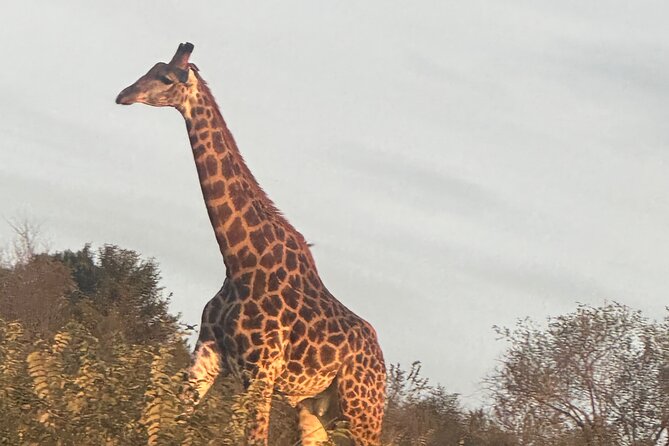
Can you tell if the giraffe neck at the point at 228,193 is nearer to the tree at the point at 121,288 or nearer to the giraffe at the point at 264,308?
the giraffe at the point at 264,308

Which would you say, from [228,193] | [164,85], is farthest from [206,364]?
[164,85]

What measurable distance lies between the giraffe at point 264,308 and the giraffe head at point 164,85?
1cm

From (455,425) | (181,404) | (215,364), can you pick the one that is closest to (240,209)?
(215,364)

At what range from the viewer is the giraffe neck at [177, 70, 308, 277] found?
1412cm

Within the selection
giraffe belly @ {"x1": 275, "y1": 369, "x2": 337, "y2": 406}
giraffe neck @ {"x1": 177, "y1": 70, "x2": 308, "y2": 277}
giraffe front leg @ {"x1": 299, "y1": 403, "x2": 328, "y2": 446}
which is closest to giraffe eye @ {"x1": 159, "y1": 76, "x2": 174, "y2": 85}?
giraffe neck @ {"x1": 177, "y1": 70, "x2": 308, "y2": 277}

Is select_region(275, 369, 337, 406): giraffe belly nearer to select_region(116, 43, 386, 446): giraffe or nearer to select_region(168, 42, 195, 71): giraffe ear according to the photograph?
select_region(116, 43, 386, 446): giraffe

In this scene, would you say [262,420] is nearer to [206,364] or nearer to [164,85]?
[206,364]

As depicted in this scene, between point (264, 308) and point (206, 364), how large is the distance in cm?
86

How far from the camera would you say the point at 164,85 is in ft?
46.9

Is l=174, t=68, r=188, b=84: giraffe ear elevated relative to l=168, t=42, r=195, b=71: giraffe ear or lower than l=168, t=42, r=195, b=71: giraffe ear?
lower

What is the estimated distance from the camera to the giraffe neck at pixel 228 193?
14.1 meters

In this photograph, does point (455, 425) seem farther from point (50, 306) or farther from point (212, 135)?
point (212, 135)

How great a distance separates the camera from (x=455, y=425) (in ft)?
96.3

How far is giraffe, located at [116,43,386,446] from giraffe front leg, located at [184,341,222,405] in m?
0.01
